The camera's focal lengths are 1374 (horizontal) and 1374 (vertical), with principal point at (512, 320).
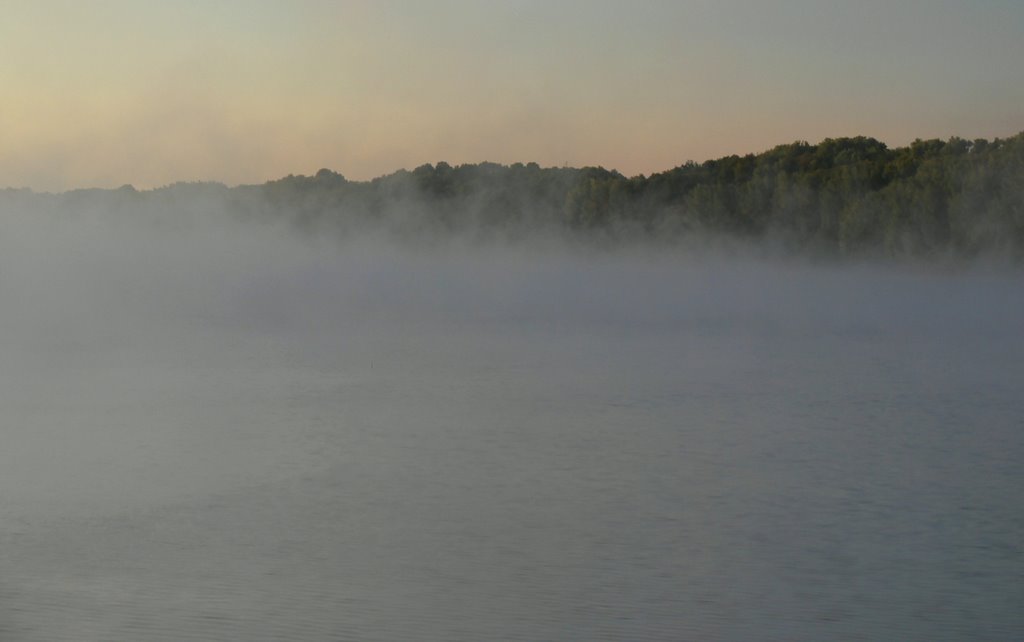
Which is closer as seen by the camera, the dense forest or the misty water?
the misty water

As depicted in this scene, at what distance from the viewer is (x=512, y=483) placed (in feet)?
21.8

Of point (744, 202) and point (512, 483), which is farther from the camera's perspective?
point (744, 202)

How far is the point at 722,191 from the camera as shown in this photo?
43844 millimetres

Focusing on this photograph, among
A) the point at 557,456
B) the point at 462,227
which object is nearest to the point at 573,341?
the point at 557,456

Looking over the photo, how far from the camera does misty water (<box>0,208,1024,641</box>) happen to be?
4.56 metres

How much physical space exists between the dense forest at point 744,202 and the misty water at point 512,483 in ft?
57.2

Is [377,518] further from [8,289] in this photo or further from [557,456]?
[8,289]

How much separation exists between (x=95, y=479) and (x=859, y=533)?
3.56 m

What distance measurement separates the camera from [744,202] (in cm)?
4256

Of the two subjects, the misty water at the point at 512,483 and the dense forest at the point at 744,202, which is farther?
the dense forest at the point at 744,202

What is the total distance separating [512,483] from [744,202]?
36906mm

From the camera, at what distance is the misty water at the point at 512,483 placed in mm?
4562

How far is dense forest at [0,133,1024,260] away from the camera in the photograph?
32.8 meters

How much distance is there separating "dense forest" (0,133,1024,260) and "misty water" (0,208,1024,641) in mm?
Answer: 17424
